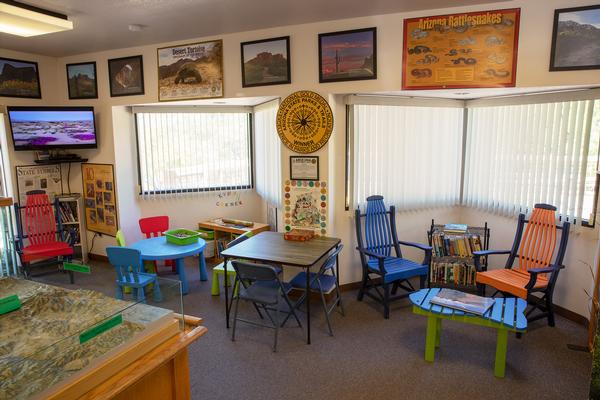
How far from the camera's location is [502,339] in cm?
301

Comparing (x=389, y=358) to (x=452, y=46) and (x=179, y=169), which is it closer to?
(x=452, y=46)

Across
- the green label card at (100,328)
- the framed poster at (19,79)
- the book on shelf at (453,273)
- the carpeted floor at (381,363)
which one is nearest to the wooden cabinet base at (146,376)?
the green label card at (100,328)

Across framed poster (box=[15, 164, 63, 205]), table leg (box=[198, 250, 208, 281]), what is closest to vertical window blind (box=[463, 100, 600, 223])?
table leg (box=[198, 250, 208, 281])

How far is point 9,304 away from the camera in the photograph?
1850 mm

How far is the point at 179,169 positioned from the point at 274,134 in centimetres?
170

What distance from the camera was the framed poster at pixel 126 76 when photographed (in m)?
5.09

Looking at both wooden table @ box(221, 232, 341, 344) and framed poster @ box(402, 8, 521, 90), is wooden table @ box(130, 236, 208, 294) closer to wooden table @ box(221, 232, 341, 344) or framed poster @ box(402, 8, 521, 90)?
wooden table @ box(221, 232, 341, 344)

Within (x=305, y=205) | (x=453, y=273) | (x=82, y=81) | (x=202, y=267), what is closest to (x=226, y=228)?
(x=202, y=267)

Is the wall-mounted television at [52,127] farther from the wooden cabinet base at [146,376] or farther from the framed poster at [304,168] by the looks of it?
the wooden cabinet base at [146,376]

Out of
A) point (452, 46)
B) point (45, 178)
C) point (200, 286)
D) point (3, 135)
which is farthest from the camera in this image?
point (45, 178)

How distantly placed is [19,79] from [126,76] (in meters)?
1.51

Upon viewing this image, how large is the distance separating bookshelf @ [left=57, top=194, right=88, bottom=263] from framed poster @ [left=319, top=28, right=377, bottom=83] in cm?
402

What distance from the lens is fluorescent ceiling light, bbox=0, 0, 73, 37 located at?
318cm

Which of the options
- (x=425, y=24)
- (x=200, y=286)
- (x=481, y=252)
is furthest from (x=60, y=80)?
(x=481, y=252)
